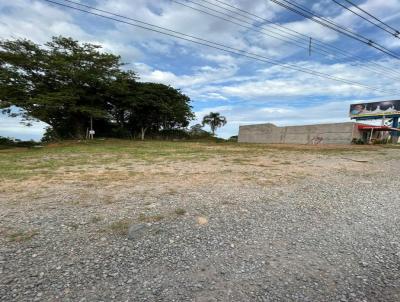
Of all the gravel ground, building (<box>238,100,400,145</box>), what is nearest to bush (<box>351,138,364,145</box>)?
building (<box>238,100,400,145</box>)

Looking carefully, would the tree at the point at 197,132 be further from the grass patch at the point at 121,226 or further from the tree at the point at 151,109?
the grass patch at the point at 121,226

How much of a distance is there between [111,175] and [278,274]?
213 inches

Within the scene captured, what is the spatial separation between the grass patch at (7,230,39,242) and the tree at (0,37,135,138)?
59.1ft

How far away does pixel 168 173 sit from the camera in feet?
23.3

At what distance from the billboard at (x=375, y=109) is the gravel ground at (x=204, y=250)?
3420 centimetres

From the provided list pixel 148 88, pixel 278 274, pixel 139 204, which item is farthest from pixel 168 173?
pixel 148 88

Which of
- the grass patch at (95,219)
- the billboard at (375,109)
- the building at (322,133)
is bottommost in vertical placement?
the grass patch at (95,219)

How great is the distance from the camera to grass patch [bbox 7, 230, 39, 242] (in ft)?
9.15

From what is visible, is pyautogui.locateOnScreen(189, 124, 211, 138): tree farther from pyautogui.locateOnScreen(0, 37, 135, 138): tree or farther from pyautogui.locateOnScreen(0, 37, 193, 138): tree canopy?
pyautogui.locateOnScreen(0, 37, 135, 138): tree

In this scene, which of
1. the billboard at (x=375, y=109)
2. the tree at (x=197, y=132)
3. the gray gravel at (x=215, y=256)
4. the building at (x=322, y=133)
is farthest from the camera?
the tree at (x=197, y=132)

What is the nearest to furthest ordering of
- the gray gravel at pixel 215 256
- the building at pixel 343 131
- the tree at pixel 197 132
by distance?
1. the gray gravel at pixel 215 256
2. the building at pixel 343 131
3. the tree at pixel 197 132

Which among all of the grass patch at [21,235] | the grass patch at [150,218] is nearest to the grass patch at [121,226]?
the grass patch at [150,218]

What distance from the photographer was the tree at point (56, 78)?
60.5ft

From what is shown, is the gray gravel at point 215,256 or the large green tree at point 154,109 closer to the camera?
the gray gravel at point 215,256
